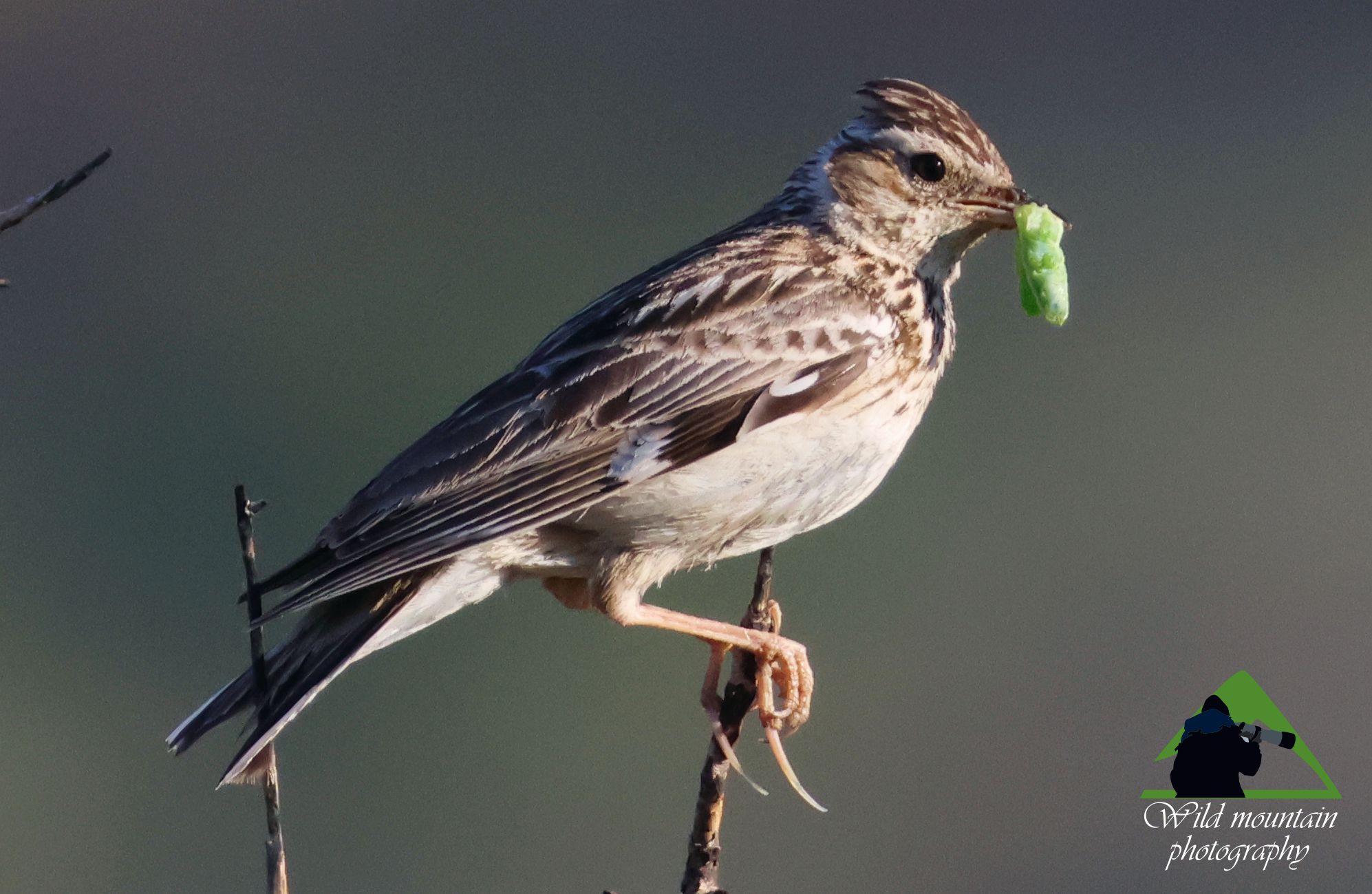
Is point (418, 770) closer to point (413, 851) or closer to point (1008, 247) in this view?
point (413, 851)

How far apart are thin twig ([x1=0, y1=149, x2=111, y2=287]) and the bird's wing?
6.95 feet

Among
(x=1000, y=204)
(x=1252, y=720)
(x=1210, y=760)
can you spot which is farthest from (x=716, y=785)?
(x=1252, y=720)

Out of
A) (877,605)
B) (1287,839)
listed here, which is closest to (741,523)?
(1287,839)

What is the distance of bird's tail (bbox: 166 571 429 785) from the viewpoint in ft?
20.9

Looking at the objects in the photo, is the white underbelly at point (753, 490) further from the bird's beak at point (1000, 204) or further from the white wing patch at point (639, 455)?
the bird's beak at point (1000, 204)

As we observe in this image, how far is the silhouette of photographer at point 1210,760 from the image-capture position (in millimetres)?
9766

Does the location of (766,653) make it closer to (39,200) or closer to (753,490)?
(753,490)

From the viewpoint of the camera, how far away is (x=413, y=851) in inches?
631

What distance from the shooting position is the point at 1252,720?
12.2m

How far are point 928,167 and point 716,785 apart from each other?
2.64 metres

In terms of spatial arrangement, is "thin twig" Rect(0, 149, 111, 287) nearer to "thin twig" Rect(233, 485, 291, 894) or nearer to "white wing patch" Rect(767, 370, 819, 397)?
"thin twig" Rect(233, 485, 291, 894)

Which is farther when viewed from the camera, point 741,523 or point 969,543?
point 969,543

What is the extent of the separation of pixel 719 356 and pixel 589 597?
101 centimetres

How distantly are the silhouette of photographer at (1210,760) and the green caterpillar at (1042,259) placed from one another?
Result: 314 cm
